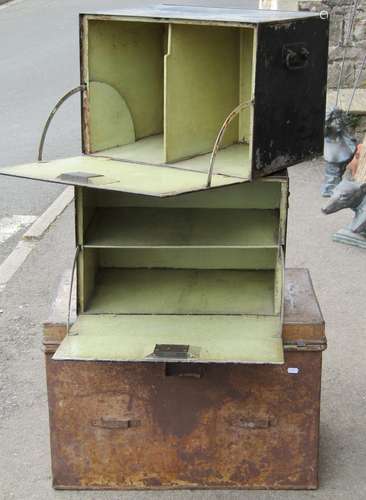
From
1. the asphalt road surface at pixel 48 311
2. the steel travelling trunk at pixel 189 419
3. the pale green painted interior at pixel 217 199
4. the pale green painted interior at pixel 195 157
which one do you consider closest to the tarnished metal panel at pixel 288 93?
the pale green painted interior at pixel 195 157

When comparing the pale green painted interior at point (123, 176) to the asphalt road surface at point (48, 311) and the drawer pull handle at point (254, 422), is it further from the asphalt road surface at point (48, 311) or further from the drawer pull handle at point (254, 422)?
the asphalt road surface at point (48, 311)

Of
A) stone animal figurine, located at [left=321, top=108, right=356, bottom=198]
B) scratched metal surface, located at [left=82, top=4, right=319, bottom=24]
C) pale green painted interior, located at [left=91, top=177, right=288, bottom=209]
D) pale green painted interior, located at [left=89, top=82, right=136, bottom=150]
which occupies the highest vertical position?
scratched metal surface, located at [left=82, top=4, right=319, bottom=24]

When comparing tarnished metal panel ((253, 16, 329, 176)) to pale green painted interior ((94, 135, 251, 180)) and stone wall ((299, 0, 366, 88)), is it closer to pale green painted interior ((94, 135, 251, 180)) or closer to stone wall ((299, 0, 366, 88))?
pale green painted interior ((94, 135, 251, 180))

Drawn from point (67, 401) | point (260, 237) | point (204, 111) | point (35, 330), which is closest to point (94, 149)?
point (204, 111)

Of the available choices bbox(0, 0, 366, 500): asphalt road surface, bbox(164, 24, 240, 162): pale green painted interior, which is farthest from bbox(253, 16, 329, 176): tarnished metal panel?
bbox(0, 0, 366, 500): asphalt road surface

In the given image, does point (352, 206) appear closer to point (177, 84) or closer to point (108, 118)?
point (108, 118)

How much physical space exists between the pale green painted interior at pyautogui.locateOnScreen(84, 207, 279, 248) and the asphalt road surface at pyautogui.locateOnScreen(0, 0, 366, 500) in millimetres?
→ 1045

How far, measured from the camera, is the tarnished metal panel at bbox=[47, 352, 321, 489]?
12.3ft

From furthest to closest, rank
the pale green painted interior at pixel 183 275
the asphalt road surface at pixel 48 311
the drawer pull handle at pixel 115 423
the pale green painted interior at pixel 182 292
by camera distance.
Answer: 1. the asphalt road surface at pixel 48 311
2. the pale green painted interior at pixel 182 292
3. the drawer pull handle at pixel 115 423
4. the pale green painted interior at pixel 183 275

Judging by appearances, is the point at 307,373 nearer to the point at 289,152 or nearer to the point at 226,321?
the point at 226,321

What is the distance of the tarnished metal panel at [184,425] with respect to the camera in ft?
12.3

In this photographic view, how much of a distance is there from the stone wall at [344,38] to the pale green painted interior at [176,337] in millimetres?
5970

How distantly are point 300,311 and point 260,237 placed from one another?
1.18ft

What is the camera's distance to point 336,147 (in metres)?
8.03
